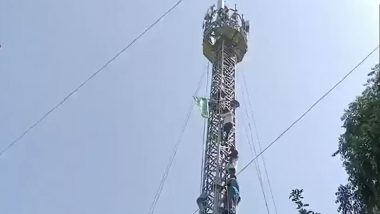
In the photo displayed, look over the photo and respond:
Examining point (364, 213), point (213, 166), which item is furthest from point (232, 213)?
point (364, 213)

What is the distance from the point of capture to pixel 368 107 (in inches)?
517

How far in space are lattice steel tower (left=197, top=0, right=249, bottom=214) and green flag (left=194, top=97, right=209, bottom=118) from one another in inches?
6.0

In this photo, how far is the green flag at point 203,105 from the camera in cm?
1964

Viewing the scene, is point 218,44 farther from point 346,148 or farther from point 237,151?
point 346,148

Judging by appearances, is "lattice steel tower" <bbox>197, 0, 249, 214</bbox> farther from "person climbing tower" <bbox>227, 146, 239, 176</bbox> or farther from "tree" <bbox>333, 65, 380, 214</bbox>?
"tree" <bbox>333, 65, 380, 214</bbox>

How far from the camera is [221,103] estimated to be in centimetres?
1956

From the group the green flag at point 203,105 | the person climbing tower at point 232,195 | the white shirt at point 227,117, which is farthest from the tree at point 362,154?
the green flag at point 203,105

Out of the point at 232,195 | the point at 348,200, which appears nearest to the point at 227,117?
the point at 232,195

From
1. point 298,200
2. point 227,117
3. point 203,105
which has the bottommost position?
point 298,200

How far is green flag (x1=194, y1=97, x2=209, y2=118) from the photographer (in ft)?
64.4

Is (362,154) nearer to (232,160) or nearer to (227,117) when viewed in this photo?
(232,160)

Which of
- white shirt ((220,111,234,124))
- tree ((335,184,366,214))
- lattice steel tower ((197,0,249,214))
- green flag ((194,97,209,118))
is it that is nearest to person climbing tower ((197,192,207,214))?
lattice steel tower ((197,0,249,214))

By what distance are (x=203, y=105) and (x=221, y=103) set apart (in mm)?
574

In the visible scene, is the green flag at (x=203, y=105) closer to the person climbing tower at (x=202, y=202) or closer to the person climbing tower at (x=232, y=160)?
the person climbing tower at (x=232, y=160)
